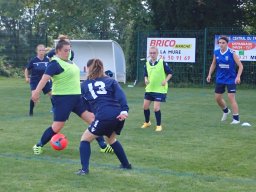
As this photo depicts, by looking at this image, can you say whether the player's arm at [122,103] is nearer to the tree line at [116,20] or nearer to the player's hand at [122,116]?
the player's hand at [122,116]

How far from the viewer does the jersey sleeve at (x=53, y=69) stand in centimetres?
773

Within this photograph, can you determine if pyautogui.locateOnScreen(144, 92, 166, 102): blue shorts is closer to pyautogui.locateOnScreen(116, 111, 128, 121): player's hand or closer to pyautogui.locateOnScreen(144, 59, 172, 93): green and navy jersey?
pyautogui.locateOnScreen(144, 59, 172, 93): green and navy jersey

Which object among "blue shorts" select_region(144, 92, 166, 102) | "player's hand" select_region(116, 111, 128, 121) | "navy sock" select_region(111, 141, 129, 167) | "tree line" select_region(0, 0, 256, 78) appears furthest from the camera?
"tree line" select_region(0, 0, 256, 78)

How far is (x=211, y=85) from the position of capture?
24422 millimetres

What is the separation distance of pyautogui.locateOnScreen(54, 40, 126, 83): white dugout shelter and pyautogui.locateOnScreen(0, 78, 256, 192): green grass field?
1283 centimetres

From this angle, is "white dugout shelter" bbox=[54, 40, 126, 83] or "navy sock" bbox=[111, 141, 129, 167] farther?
"white dugout shelter" bbox=[54, 40, 126, 83]

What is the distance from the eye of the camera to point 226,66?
11562mm

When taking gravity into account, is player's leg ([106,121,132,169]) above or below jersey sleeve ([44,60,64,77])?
below

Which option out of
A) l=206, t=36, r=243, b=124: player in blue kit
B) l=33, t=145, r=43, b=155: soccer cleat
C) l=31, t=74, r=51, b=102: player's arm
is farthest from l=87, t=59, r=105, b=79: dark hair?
l=206, t=36, r=243, b=124: player in blue kit

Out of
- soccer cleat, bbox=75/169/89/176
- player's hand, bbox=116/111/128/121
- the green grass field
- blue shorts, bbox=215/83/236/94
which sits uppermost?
player's hand, bbox=116/111/128/121

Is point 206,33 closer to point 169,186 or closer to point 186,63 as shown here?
point 186,63

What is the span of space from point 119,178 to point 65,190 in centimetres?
81

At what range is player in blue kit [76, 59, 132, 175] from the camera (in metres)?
6.54

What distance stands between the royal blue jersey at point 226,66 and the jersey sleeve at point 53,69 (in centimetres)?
486
